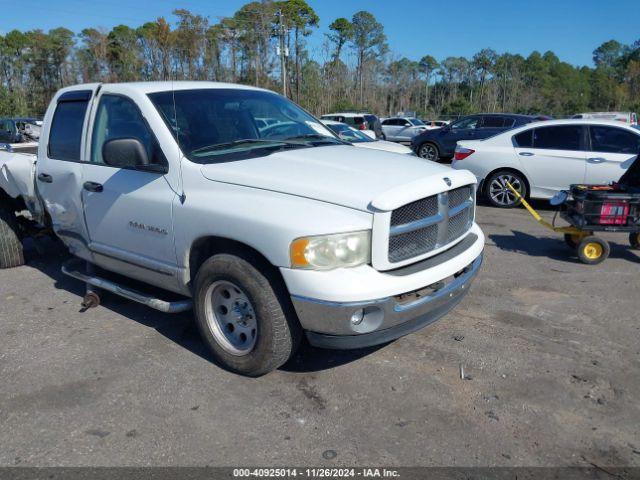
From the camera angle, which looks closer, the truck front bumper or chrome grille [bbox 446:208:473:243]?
the truck front bumper

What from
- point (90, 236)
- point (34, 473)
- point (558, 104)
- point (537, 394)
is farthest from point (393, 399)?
point (558, 104)

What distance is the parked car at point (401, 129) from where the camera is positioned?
2809 cm

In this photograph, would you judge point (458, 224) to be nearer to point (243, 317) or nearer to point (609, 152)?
point (243, 317)

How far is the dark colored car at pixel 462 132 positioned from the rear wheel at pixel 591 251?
36.3ft

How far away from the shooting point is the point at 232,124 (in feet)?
13.9

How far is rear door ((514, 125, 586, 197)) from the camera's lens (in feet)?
29.4

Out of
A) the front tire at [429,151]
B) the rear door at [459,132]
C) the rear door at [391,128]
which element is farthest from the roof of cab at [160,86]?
the rear door at [391,128]

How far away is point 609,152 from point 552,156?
2.84ft

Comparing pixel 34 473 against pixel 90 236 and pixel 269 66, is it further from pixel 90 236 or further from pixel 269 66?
pixel 269 66

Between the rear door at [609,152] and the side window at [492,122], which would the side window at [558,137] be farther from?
the side window at [492,122]

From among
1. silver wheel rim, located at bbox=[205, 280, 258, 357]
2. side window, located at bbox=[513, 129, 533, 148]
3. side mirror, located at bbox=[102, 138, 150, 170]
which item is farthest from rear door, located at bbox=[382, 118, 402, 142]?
silver wheel rim, located at bbox=[205, 280, 258, 357]

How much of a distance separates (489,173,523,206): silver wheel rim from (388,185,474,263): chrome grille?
20.2 ft

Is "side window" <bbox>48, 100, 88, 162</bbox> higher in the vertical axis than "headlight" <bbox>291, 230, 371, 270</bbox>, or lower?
→ higher

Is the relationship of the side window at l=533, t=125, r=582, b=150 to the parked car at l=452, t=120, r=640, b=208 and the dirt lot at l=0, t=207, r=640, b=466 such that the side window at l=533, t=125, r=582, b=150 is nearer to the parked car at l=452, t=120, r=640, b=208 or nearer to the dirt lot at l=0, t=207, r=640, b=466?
the parked car at l=452, t=120, r=640, b=208
